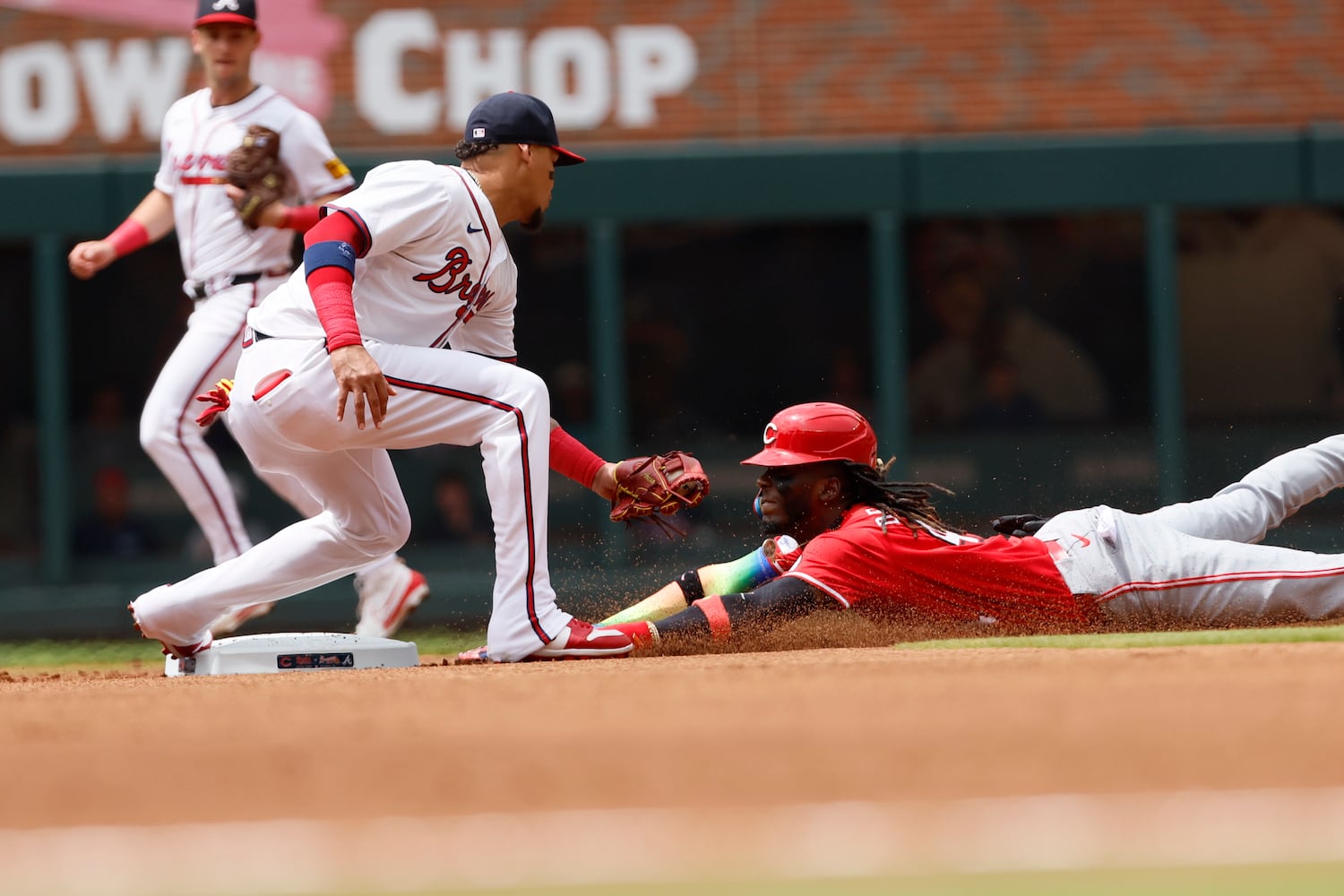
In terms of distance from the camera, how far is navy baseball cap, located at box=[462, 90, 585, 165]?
15.6 ft

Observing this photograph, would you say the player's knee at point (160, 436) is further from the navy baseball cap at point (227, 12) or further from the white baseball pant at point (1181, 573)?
the white baseball pant at point (1181, 573)

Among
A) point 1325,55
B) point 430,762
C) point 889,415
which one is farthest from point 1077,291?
point 430,762

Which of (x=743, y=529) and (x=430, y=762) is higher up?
(x=430, y=762)

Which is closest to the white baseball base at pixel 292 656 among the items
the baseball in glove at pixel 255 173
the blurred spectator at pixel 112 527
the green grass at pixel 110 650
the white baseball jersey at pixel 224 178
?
the green grass at pixel 110 650

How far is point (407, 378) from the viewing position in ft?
15.0

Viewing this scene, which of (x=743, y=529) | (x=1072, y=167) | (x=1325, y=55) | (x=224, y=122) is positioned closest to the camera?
(x=224, y=122)

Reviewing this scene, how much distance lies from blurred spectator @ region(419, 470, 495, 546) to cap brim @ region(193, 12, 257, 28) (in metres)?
4.32

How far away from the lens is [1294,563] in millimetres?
5301

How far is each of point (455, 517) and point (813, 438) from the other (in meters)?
5.21

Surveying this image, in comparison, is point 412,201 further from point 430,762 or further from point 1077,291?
point 1077,291

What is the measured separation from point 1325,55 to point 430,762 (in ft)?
30.4

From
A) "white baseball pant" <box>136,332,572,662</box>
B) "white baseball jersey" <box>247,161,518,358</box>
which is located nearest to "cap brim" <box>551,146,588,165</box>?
"white baseball jersey" <box>247,161,518,358</box>

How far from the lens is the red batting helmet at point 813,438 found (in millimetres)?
5250

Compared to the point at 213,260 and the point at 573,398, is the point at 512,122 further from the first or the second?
the point at 573,398
